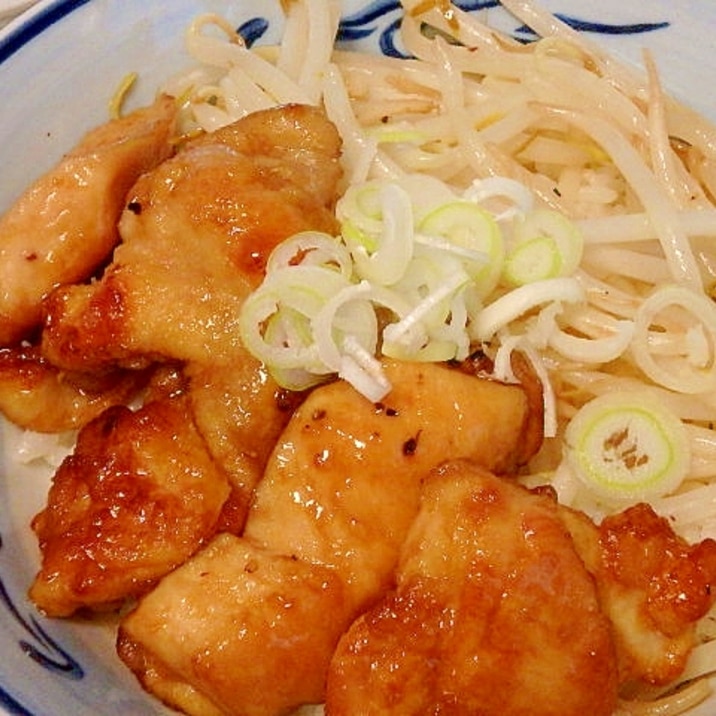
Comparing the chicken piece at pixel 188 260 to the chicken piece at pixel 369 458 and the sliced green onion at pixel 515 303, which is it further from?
the sliced green onion at pixel 515 303

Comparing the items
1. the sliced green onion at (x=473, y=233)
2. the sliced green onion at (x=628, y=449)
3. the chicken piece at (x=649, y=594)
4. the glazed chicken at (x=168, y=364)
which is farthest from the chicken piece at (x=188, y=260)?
the chicken piece at (x=649, y=594)

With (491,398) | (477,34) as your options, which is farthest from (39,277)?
(477,34)

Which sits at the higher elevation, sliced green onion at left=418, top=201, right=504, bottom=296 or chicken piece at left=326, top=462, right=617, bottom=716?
sliced green onion at left=418, top=201, right=504, bottom=296

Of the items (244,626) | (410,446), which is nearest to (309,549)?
(244,626)

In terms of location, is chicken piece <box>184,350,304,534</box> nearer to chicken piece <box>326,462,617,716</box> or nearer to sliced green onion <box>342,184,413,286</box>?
sliced green onion <box>342,184,413,286</box>

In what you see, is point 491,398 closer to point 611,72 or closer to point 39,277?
point 39,277

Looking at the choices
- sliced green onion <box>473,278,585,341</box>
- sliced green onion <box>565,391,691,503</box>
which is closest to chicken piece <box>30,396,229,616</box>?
sliced green onion <box>473,278,585,341</box>

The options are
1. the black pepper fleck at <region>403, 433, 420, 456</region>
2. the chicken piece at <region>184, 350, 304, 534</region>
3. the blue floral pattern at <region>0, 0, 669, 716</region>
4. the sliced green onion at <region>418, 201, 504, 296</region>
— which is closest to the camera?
the black pepper fleck at <region>403, 433, 420, 456</region>
